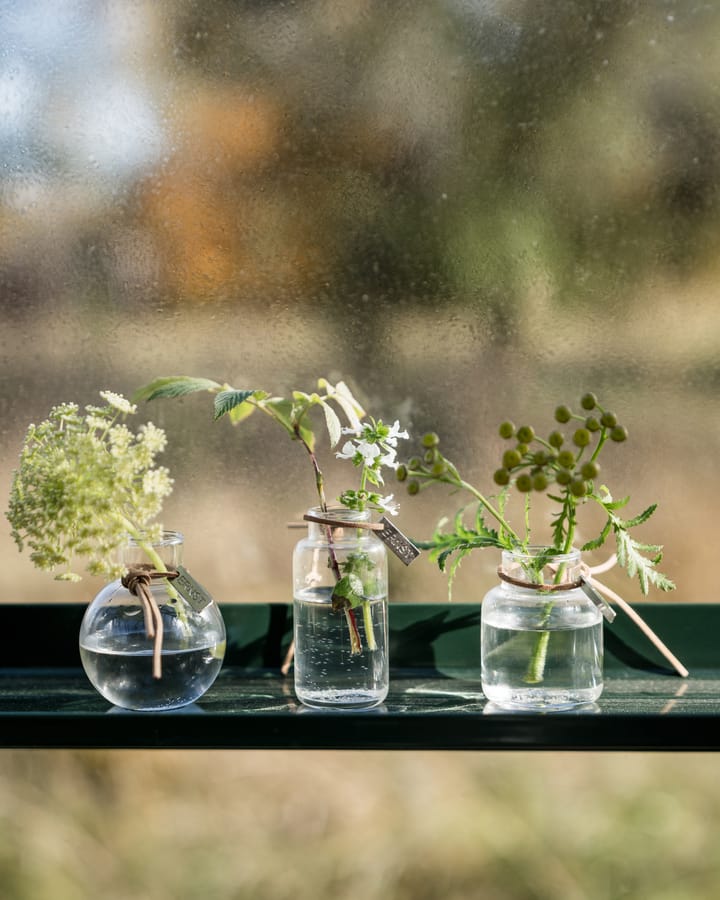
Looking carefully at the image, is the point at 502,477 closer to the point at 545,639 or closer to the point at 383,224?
the point at 545,639

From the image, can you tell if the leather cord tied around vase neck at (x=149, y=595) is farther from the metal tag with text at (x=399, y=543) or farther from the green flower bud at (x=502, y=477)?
the green flower bud at (x=502, y=477)

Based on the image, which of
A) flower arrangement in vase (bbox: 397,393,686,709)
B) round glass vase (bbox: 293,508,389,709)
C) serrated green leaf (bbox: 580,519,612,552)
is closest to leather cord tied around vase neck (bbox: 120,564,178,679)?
round glass vase (bbox: 293,508,389,709)

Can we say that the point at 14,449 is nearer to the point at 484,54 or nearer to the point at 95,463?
the point at 95,463

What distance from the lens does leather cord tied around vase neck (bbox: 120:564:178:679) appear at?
0.98 meters

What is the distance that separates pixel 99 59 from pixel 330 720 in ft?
2.58

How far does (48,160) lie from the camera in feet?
3.90

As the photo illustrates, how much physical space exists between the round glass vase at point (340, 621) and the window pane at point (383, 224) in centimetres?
17

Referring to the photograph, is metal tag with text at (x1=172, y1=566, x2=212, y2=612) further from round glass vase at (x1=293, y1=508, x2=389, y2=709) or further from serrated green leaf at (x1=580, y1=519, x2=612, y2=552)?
serrated green leaf at (x1=580, y1=519, x2=612, y2=552)

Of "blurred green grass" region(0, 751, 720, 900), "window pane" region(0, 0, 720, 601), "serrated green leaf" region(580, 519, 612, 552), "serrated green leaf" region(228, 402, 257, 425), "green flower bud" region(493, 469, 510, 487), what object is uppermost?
"window pane" region(0, 0, 720, 601)

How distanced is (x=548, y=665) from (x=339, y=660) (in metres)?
0.21

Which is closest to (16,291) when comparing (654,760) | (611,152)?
(611,152)

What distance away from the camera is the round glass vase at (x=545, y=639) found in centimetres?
100

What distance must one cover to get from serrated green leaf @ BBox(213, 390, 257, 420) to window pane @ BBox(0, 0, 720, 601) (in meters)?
0.18

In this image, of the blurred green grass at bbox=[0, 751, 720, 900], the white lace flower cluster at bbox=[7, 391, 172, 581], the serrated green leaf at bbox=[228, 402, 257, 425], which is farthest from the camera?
the blurred green grass at bbox=[0, 751, 720, 900]
